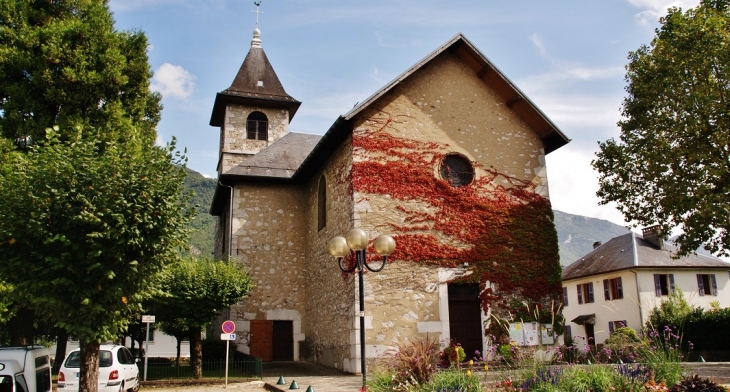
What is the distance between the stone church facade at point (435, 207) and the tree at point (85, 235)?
5710 millimetres

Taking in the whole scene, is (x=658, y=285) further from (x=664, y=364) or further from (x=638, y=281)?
(x=664, y=364)

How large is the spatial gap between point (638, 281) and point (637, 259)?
1338mm

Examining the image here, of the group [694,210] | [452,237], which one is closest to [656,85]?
[694,210]

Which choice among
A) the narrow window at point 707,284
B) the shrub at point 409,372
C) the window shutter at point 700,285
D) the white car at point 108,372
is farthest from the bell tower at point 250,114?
the narrow window at point 707,284

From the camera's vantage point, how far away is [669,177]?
17094 mm

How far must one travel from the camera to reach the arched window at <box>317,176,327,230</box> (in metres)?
19.1

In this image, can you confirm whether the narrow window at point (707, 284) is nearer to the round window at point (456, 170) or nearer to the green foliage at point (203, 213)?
the round window at point (456, 170)

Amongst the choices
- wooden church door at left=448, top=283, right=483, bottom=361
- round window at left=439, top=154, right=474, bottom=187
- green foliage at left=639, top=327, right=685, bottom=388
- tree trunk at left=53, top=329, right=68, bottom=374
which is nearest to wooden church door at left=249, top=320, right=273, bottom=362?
wooden church door at left=448, top=283, right=483, bottom=361

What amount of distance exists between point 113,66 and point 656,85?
1664 cm

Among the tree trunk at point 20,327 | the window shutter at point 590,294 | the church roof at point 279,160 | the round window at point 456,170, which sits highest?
the church roof at point 279,160

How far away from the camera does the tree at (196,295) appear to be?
16078 millimetres

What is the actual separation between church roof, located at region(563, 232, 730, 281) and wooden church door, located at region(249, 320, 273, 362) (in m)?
22.6

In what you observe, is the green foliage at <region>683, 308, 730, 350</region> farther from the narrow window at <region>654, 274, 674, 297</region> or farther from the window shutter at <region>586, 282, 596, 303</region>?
the window shutter at <region>586, 282, 596, 303</region>

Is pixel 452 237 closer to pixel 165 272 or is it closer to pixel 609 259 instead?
pixel 165 272
